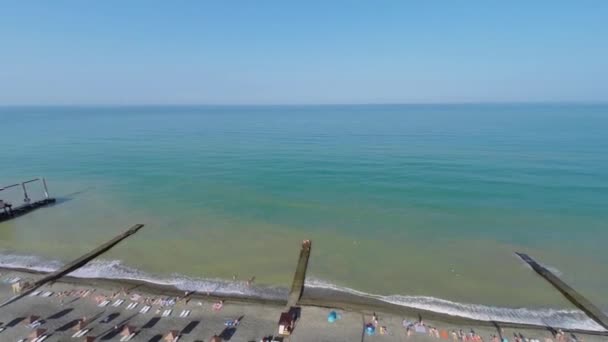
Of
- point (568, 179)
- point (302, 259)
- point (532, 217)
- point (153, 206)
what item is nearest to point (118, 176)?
point (153, 206)

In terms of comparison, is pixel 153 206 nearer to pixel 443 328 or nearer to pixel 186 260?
pixel 186 260

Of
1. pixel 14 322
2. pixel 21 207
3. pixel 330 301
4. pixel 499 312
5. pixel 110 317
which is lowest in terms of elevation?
pixel 499 312

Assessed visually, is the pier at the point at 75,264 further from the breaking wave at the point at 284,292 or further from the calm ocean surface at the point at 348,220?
the calm ocean surface at the point at 348,220

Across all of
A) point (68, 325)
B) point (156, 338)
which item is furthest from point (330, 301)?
point (68, 325)

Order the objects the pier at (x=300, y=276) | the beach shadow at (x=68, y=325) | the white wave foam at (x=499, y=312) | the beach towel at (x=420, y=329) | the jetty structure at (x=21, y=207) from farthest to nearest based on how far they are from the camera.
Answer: the jetty structure at (x=21, y=207), the pier at (x=300, y=276), the white wave foam at (x=499, y=312), the beach towel at (x=420, y=329), the beach shadow at (x=68, y=325)

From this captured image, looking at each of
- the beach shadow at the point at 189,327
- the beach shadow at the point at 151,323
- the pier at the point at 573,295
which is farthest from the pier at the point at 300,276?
the pier at the point at 573,295

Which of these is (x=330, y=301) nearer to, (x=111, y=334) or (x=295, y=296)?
(x=295, y=296)
